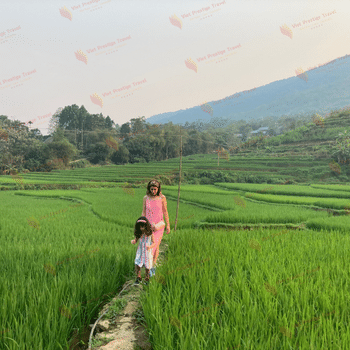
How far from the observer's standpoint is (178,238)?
510 cm

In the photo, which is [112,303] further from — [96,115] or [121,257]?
[96,115]

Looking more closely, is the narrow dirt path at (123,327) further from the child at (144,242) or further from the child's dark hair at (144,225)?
the child's dark hair at (144,225)

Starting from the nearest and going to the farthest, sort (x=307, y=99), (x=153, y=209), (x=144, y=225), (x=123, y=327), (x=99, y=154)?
(x=123, y=327)
(x=144, y=225)
(x=153, y=209)
(x=99, y=154)
(x=307, y=99)

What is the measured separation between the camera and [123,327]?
2.25m

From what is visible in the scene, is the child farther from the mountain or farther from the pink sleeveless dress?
the mountain

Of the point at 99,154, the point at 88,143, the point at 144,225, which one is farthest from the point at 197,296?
the point at 88,143

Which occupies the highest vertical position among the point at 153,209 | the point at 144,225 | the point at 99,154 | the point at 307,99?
the point at 307,99

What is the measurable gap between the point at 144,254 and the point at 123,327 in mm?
816

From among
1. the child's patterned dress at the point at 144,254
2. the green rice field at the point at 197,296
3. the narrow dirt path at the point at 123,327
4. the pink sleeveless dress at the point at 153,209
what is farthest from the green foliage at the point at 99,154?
the narrow dirt path at the point at 123,327

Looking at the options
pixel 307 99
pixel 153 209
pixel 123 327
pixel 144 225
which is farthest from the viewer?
pixel 307 99

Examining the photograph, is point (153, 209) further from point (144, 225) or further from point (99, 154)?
point (99, 154)

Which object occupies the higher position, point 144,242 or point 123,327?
point 144,242

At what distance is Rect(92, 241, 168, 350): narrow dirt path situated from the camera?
6.49ft

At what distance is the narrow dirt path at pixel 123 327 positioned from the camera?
6.49 ft
